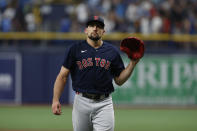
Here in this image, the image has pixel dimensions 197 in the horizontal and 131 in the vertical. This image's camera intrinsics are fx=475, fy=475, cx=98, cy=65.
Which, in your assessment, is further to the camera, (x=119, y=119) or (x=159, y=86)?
(x=159, y=86)

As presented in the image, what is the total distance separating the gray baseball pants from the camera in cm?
545

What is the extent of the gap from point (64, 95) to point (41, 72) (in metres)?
1.13

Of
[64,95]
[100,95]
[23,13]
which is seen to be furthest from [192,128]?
[23,13]

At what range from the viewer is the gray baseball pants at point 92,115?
17.9 feet

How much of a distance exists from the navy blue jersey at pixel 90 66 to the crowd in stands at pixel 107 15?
10720mm

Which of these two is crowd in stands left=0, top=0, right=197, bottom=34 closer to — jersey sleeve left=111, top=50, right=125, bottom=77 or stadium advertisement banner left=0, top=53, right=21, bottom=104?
stadium advertisement banner left=0, top=53, right=21, bottom=104

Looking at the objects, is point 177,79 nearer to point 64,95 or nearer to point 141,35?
point 141,35

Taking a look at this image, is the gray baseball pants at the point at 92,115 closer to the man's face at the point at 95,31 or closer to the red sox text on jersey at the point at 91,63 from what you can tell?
the red sox text on jersey at the point at 91,63

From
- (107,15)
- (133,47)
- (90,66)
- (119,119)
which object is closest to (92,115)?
(90,66)

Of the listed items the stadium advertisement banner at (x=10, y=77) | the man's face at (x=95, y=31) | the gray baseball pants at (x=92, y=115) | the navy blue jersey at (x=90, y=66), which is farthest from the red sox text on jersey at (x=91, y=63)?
the stadium advertisement banner at (x=10, y=77)

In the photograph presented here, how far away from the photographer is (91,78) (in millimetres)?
5547

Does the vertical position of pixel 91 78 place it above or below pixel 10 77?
above

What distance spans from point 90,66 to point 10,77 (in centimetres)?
1107

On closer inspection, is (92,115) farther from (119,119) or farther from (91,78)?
(119,119)
